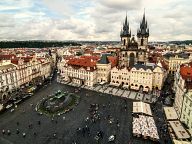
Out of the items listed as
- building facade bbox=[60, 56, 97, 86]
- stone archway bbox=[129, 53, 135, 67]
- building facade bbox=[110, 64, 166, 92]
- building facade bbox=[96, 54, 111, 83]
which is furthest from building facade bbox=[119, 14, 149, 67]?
building facade bbox=[60, 56, 97, 86]

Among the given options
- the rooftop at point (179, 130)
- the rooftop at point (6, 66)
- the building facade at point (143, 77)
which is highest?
the rooftop at point (6, 66)

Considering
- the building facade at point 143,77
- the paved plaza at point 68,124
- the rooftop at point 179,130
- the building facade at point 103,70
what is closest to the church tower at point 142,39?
the building facade at point 143,77

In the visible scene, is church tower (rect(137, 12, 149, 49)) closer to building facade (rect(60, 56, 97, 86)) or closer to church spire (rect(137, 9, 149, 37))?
church spire (rect(137, 9, 149, 37))

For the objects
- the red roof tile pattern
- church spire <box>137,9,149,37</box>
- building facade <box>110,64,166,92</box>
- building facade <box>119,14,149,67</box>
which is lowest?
building facade <box>110,64,166,92</box>

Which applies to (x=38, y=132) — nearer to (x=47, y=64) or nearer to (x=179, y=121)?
(x=179, y=121)

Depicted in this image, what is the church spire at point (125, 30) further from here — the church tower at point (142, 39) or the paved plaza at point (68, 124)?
the paved plaza at point (68, 124)
